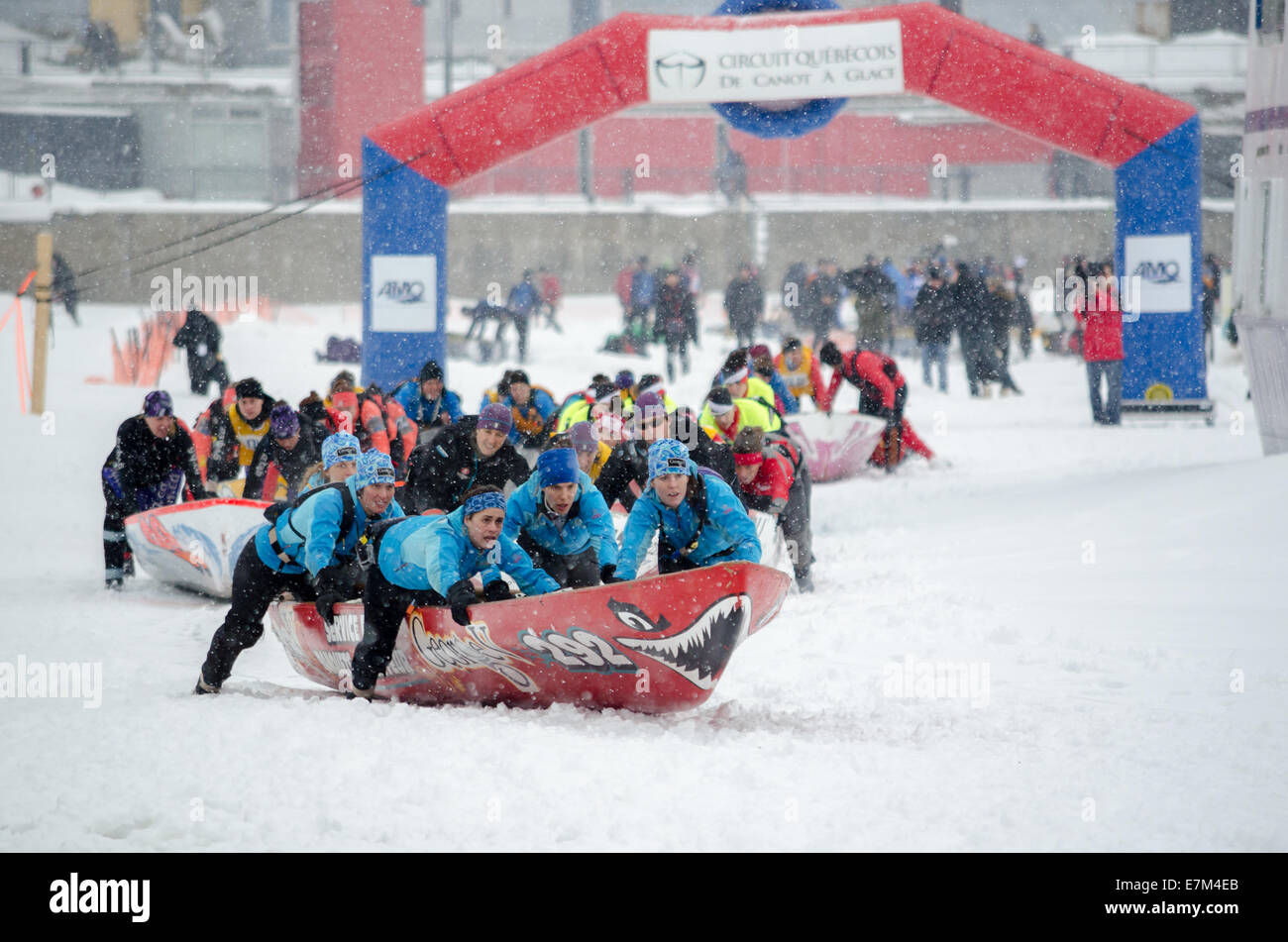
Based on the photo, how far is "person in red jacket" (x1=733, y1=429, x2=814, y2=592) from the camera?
8297mm

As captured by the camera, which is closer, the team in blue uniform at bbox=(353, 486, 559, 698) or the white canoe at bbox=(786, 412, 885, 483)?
the team in blue uniform at bbox=(353, 486, 559, 698)

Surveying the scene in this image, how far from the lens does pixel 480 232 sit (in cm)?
2848

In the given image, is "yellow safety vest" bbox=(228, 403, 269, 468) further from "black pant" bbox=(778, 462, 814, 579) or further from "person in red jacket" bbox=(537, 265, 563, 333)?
"person in red jacket" bbox=(537, 265, 563, 333)

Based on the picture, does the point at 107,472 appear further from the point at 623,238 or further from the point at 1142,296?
the point at 623,238

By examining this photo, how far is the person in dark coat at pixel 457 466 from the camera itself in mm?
8008

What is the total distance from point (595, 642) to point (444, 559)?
75 cm

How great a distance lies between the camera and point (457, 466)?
26.9 feet

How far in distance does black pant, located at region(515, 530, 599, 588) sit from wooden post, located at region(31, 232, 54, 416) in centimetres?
1030

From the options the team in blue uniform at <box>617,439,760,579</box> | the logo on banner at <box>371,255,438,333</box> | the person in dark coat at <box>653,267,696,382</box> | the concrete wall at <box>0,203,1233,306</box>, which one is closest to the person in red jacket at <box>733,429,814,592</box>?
the team in blue uniform at <box>617,439,760,579</box>

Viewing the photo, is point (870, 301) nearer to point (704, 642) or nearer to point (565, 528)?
point (565, 528)

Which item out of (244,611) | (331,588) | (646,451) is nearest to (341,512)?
(331,588)

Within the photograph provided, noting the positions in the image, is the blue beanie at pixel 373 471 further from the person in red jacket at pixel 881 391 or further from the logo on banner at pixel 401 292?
the logo on banner at pixel 401 292

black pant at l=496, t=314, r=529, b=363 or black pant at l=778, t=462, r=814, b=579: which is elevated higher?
black pant at l=496, t=314, r=529, b=363
